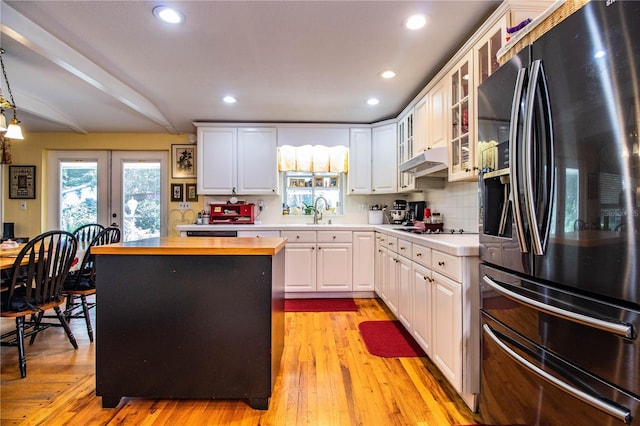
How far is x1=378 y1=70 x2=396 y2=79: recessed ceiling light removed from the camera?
277 cm

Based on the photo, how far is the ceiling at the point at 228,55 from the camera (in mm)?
1981

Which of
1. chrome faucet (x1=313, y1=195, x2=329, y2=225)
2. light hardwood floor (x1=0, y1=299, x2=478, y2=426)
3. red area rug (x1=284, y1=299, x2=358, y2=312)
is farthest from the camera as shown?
chrome faucet (x1=313, y1=195, x2=329, y2=225)

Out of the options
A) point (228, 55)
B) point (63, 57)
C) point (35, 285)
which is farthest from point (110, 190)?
point (228, 55)

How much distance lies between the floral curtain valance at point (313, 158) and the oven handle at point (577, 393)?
3193mm

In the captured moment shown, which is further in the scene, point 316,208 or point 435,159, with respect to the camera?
point 316,208

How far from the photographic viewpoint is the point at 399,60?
2574mm

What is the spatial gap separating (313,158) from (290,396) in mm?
3020

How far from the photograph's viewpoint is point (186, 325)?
5.49 ft

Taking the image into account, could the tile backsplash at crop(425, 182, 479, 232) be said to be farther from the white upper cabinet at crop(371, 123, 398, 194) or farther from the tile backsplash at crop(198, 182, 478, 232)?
the white upper cabinet at crop(371, 123, 398, 194)

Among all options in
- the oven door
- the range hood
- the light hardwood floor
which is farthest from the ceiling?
the light hardwood floor

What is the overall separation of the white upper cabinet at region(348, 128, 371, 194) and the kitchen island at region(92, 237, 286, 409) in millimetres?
2711

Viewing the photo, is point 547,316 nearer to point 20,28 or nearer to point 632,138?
point 632,138

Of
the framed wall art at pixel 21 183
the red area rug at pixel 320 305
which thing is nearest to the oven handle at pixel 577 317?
the red area rug at pixel 320 305

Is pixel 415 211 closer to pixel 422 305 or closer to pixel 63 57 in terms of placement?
pixel 422 305
